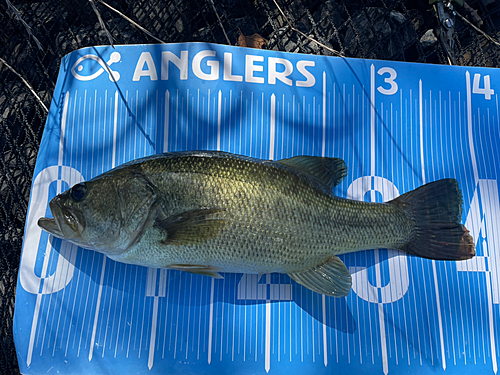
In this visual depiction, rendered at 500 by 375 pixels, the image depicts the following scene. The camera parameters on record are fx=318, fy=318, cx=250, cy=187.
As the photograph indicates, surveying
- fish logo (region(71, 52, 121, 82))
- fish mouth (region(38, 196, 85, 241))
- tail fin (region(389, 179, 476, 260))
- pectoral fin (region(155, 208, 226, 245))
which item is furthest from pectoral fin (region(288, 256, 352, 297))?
fish logo (region(71, 52, 121, 82))

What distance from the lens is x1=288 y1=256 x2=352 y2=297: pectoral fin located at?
1771 millimetres

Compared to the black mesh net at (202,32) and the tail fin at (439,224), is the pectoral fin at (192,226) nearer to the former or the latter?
the tail fin at (439,224)

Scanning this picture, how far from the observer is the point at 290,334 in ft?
6.21

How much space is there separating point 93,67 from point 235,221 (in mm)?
1473

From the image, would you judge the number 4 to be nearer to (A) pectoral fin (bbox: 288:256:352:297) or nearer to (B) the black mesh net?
(B) the black mesh net

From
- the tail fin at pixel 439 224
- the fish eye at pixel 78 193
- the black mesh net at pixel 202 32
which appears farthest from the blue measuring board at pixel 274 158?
the fish eye at pixel 78 193

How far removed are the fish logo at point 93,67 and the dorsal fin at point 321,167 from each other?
1.30m

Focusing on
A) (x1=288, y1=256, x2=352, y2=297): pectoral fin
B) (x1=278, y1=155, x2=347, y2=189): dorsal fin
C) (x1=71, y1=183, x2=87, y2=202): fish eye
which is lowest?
(x1=288, y1=256, x2=352, y2=297): pectoral fin

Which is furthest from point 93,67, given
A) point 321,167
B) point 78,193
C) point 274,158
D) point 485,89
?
point 485,89

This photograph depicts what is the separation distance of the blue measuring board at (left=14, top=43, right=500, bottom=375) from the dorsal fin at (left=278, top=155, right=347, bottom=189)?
21 centimetres

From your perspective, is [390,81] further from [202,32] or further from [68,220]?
[68,220]

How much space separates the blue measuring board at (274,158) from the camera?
6.16 feet

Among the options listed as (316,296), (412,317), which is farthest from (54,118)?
(412,317)

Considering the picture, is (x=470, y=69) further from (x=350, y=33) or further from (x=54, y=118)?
(x=54, y=118)
